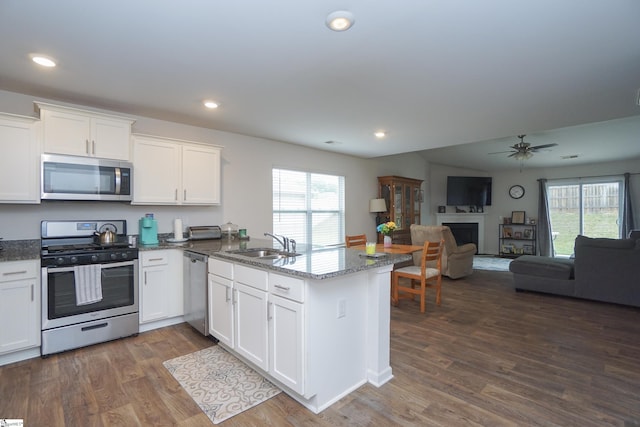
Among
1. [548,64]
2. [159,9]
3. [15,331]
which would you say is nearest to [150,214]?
[15,331]

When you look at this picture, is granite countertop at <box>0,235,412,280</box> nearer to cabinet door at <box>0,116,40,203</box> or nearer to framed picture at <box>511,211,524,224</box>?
cabinet door at <box>0,116,40,203</box>

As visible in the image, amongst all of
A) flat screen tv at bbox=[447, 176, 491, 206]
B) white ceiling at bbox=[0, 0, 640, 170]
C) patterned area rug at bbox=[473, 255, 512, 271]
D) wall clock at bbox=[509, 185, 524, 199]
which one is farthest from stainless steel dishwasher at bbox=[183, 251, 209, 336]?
wall clock at bbox=[509, 185, 524, 199]

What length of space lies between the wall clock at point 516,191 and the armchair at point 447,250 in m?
4.12

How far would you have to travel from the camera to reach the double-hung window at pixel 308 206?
16.6 feet

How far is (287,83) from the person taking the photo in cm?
272

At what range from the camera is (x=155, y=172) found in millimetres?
3514

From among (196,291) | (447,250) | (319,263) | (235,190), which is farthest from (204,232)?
(447,250)

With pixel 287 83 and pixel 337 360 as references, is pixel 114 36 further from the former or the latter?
pixel 337 360

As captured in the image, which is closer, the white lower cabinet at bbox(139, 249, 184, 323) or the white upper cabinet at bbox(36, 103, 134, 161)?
the white upper cabinet at bbox(36, 103, 134, 161)

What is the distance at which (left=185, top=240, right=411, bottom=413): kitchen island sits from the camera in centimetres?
193

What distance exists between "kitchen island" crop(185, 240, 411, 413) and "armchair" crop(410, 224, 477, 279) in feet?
11.1

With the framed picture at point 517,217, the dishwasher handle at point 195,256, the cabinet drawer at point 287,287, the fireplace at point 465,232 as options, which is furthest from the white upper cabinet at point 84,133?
the framed picture at point 517,217

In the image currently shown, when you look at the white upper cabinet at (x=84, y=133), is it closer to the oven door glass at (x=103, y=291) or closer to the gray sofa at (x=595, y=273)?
the oven door glass at (x=103, y=291)

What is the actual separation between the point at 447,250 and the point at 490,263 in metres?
2.87
